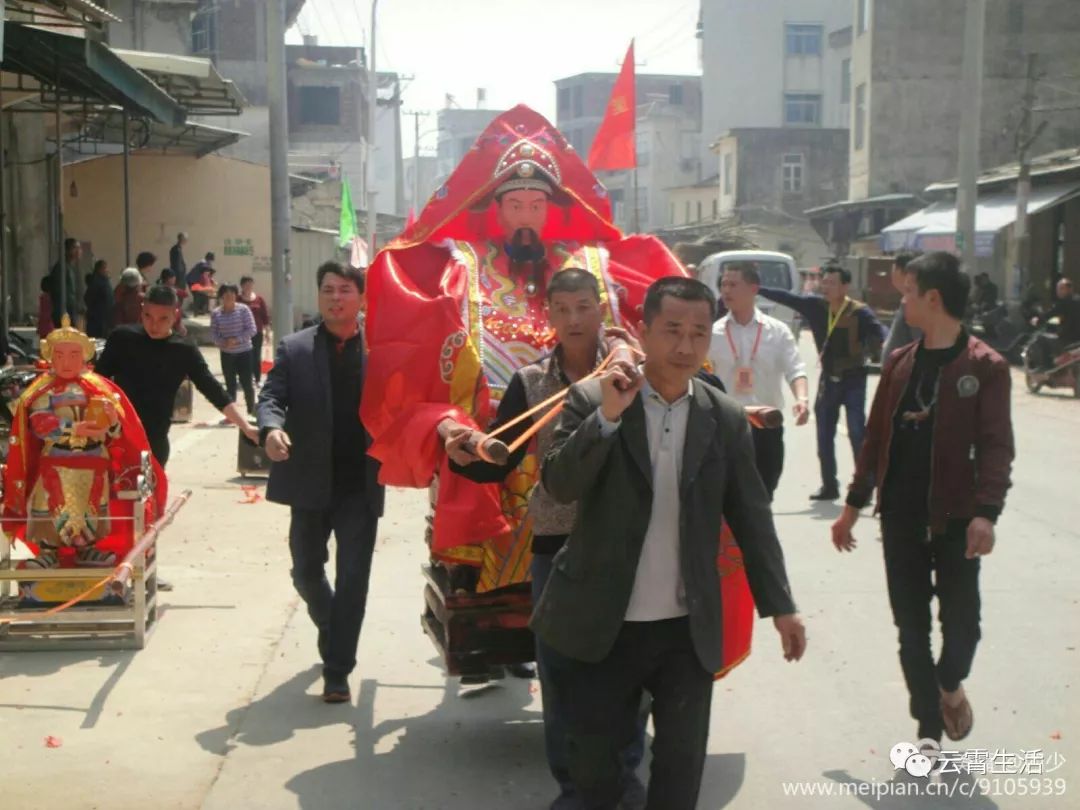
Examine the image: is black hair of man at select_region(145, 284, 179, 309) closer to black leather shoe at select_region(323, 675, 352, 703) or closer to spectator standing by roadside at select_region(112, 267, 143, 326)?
black leather shoe at select_region(323, 675, 352, 703)

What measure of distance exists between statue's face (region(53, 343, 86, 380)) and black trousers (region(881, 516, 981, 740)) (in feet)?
13.2

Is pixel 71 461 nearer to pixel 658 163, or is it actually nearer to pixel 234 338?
pixel 234 338

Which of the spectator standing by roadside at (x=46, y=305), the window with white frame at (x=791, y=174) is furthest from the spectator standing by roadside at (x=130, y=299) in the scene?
the window with white frame at (x=791, y=174)

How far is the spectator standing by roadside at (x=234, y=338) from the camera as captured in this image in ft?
56.6

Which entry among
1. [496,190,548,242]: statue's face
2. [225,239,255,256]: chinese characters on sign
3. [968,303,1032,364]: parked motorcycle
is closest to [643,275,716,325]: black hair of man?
[496,190,548,242]: statue's face

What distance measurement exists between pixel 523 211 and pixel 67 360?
2.61m

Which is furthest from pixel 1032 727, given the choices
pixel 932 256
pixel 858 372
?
pixel 858 372

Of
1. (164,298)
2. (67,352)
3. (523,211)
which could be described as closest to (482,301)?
(523,211)

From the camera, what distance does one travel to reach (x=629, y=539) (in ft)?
12.9

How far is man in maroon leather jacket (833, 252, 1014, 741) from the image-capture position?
17.0ft

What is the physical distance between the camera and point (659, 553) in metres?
4.01

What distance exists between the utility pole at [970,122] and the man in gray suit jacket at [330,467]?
64.4 ft

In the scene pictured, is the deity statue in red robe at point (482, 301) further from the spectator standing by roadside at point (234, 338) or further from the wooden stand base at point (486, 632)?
the spectator standing by roadside at point (234, 338)

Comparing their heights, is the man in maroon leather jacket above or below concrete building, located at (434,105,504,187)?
below
